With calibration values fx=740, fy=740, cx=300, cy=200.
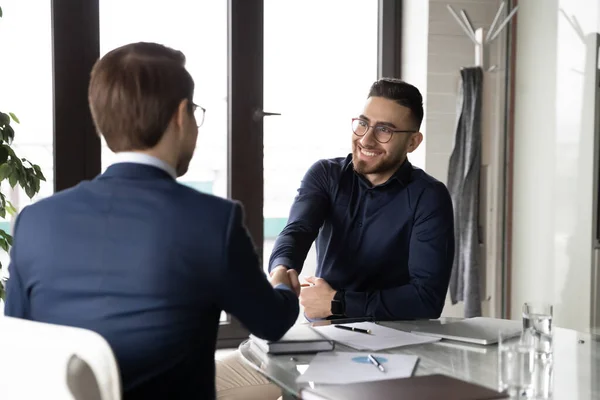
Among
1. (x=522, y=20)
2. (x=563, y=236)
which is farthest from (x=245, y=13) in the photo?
(x=563, y=236)

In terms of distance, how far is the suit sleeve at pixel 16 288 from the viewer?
1243mm

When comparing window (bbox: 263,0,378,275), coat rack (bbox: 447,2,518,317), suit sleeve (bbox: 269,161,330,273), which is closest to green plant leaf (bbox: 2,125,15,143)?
suit sleeve (bbox: 269,161,330,273)

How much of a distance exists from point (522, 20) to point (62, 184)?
2.29m

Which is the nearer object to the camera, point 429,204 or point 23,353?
point 23,353

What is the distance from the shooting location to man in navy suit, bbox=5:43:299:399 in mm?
1168

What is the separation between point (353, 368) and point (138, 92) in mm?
656

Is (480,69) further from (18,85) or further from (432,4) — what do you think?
(18,85)

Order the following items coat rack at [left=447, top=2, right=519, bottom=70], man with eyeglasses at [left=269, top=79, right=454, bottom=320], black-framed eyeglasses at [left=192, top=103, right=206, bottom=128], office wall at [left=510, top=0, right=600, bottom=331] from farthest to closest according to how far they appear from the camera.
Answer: coat rack at [left=447, top=2, right=519, bottom=70] < office wall at [left=510, top=0, right=600, bottom=331] < man with eyeglasses at [left=269, top=79, right=454, bottom=320] < black-framed eyeglasses at [left=192, top=103, right=206, bottom=128]

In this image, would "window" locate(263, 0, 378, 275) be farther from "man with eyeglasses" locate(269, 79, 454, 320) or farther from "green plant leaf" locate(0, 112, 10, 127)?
"green plant leaf" locate(0, 112, 10, 127)

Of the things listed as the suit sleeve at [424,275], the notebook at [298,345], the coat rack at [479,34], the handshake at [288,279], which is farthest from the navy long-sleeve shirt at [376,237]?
the coat rack at [479,34]

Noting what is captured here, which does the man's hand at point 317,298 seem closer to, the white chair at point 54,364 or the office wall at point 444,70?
the white chair at point 54,364

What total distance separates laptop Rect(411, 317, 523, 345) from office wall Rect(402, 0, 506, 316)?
5.46ft

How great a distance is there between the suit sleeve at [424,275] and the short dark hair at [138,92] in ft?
3.18

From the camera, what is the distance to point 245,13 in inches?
130
